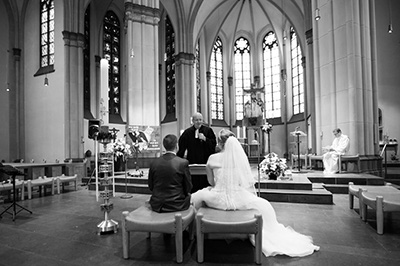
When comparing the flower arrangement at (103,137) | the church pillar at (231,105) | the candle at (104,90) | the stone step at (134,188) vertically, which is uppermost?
the church pillar at (231,105)

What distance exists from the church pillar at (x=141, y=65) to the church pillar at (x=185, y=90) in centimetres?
493

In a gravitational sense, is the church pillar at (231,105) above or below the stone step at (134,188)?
above

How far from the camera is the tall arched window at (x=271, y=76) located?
71.0 feet

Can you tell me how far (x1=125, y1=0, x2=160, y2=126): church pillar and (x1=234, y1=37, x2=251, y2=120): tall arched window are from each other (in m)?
12.3

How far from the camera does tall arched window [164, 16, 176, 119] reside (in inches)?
761

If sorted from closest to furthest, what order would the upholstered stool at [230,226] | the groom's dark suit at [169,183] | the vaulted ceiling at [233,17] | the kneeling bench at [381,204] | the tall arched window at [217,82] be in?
1. the upholstered stool at [230,226]
2. the groom's dark suit at [169,183]
3. the kneeling bench at [381,204]
4. the vaulted ceiling at [233,17]
5. the tall arched window at [217,82]

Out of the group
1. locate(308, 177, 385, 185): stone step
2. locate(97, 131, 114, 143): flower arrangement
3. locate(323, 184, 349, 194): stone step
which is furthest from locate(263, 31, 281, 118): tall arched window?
locate(97, 131, 114, 143): flower arrangement

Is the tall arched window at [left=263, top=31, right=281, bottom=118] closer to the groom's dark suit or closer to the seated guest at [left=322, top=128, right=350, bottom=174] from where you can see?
the seated guest at [left=322, top=128, right=350, bottom=174]

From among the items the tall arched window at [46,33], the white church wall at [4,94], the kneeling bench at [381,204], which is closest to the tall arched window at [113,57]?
the tall arched window at [46,33]

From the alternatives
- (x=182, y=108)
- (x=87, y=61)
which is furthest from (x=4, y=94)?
(x=182, y=108)

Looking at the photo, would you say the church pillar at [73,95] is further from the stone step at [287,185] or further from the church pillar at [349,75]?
the church pillar at [349,75]

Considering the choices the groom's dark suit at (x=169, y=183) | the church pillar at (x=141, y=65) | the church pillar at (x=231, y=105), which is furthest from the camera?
the church pillar at (x=231, y=105)

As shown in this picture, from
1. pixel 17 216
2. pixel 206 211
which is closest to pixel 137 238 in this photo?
pixel 206 211

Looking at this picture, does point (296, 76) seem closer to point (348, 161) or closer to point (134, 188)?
point (348, 161)
